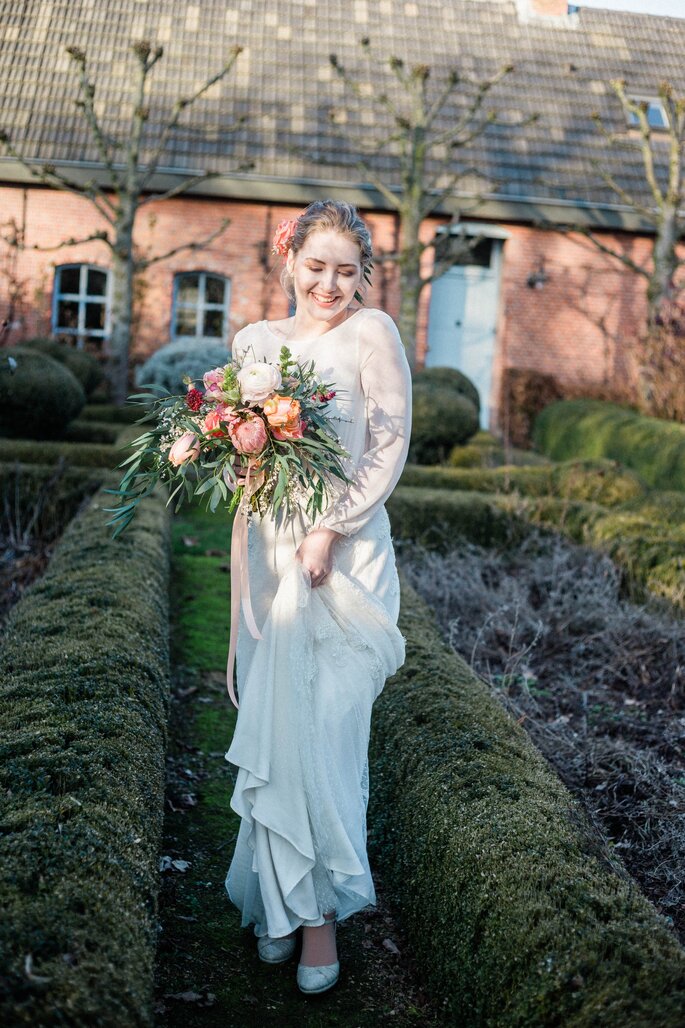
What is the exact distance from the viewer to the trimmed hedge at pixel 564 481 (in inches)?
325

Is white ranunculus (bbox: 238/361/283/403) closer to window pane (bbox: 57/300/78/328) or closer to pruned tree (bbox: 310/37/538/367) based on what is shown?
pruned tree (bbox: 310/37/538/367)

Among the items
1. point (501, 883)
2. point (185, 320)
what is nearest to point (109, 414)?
point (185, 320)

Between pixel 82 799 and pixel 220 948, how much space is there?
739 mm

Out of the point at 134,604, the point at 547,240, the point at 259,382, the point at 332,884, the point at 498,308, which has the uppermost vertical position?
the point at 547,240

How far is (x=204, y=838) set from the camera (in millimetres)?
3568

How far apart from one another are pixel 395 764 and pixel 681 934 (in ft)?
3.49

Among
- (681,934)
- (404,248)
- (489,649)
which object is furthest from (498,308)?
(681,934)

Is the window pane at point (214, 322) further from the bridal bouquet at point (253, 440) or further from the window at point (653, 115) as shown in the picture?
the bridal bouquet at point (253, 440)

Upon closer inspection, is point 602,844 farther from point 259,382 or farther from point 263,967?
point 259,382

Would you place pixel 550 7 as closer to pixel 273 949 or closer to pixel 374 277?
pixel 374 277

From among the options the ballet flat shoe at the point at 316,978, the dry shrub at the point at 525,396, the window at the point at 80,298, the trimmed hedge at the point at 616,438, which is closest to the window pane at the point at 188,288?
the window at the point at 80,298

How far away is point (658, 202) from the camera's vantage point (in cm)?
1520

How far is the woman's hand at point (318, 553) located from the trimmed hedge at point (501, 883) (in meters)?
0.78

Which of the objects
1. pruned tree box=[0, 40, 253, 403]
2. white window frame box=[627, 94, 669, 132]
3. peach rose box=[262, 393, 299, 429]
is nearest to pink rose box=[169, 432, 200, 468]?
peach rose box=[262, 393, 299, 429]
